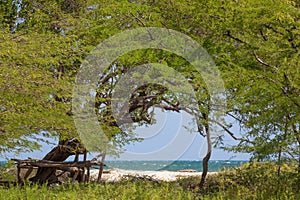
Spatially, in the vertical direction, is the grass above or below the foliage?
below

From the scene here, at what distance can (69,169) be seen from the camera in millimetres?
13727

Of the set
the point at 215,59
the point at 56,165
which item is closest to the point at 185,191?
the point at 215,59

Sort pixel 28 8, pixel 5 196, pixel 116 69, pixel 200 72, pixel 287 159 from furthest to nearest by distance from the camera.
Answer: pixel 28 8
pixel 116 69
pixel 200 72
pixel 287 159
pixel 5 196

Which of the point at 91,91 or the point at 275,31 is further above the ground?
the point at 275,31

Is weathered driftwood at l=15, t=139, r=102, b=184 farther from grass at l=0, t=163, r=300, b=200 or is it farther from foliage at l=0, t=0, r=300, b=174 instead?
grass at l=0, t=163, r=300, b=200

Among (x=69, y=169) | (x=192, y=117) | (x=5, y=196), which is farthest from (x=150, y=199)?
(x=69, y=169)

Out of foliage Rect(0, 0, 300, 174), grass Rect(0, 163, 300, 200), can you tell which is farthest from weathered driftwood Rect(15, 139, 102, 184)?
grass Rect(0, 163, 300, 200)

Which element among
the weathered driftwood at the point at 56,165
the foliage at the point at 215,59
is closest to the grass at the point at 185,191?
the foliage at the point at 215,59

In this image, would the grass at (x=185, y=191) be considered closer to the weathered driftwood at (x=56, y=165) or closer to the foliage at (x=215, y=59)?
the foliage at (x=215, y=59)

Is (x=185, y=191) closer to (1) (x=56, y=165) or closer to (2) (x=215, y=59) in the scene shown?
(2) (x=215, y=59)

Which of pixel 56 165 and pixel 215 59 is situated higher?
pixel 215 59

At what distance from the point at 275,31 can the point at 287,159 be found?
260 centimetres

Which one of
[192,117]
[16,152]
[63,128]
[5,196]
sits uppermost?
[192,117]

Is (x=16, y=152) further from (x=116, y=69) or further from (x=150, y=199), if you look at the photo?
(x=116, y=69)
